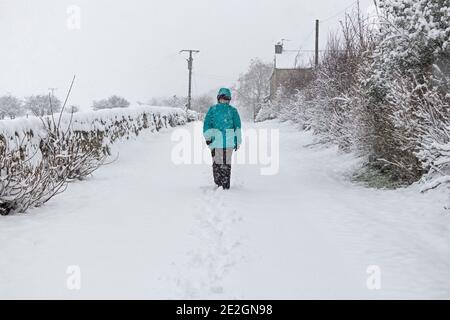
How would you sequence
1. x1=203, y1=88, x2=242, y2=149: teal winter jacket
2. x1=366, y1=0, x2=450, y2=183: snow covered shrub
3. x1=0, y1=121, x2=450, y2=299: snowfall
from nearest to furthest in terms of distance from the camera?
x1=0, y1=121, x2=450, y2=299: snowfall → x1=366, y1=0, x2=450, y2=183: snow covered shrub → x1=203, y1=88, x2=242, y2=149: teal winter jacket

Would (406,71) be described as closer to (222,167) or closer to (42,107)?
(222,167)

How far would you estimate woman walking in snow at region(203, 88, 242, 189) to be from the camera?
7742 millimetres

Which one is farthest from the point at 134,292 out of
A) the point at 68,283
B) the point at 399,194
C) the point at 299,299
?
the point at 399,194

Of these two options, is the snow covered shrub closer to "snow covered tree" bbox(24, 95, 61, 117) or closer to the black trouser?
the black trouser

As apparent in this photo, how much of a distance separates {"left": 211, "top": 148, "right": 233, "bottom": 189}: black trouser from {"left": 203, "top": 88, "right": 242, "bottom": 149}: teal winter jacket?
0.39ft

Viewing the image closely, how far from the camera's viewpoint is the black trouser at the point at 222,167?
7.71m

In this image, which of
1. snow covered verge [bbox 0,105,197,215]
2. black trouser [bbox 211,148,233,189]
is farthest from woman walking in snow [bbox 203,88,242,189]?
snow covered verge [bbox 0,105,197,215]

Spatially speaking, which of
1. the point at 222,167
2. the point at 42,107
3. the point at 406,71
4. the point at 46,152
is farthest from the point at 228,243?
the point at 406,71

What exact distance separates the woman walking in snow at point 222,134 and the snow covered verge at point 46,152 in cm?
219

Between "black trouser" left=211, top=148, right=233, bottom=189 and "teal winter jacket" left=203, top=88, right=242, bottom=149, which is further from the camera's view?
"teal winter jacket" left=203, top=88, right=242, bottom=149

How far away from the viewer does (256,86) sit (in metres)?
80.6

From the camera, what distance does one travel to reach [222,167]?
770cm

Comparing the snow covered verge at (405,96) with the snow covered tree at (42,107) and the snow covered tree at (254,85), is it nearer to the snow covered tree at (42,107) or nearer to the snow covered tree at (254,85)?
the snow covered tree at (42,107)

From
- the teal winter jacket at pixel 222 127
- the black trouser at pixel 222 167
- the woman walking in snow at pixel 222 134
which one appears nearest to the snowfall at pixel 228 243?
the black trouser at pixel 222 167
